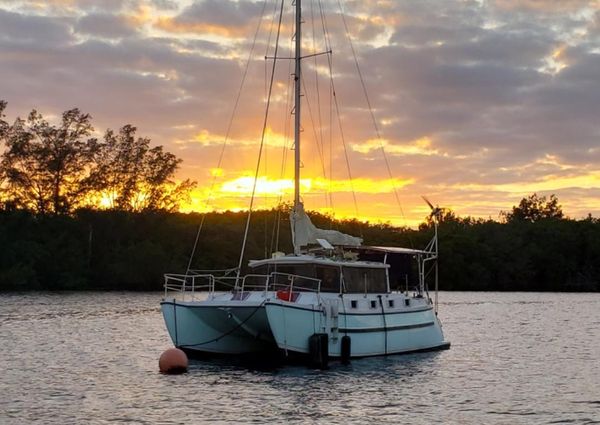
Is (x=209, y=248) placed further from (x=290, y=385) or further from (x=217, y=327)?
(x=290, y=385)

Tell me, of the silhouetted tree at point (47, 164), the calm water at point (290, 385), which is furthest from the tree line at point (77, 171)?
the calm water at point (290, 385)

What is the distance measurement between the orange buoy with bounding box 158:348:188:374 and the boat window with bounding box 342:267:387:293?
22.1 feet

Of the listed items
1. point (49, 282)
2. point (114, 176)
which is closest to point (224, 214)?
point (114, 176)

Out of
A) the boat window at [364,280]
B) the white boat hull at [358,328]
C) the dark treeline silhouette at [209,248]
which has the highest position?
the dark treeline silhouette at [209,248]

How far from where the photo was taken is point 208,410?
24328 mm

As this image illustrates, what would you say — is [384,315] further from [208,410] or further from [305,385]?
[208,410]

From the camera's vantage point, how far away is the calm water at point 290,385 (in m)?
24.1

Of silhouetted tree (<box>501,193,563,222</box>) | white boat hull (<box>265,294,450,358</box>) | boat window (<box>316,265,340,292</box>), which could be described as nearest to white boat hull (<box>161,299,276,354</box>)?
white boat hull (<box>265,294,450,358</box>)

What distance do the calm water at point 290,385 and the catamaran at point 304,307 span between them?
825 millimetres

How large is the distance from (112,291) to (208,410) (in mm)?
78007

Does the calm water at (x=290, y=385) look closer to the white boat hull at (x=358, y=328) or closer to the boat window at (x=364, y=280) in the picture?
the white boat hull at (x=358, y=328)

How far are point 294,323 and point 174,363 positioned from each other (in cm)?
443

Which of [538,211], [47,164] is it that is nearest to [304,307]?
[47,164]

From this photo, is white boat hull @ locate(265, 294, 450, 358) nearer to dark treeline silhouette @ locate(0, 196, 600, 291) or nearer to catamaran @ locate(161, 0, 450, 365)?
catamaran @ locate(161, 0, 450, 365)
